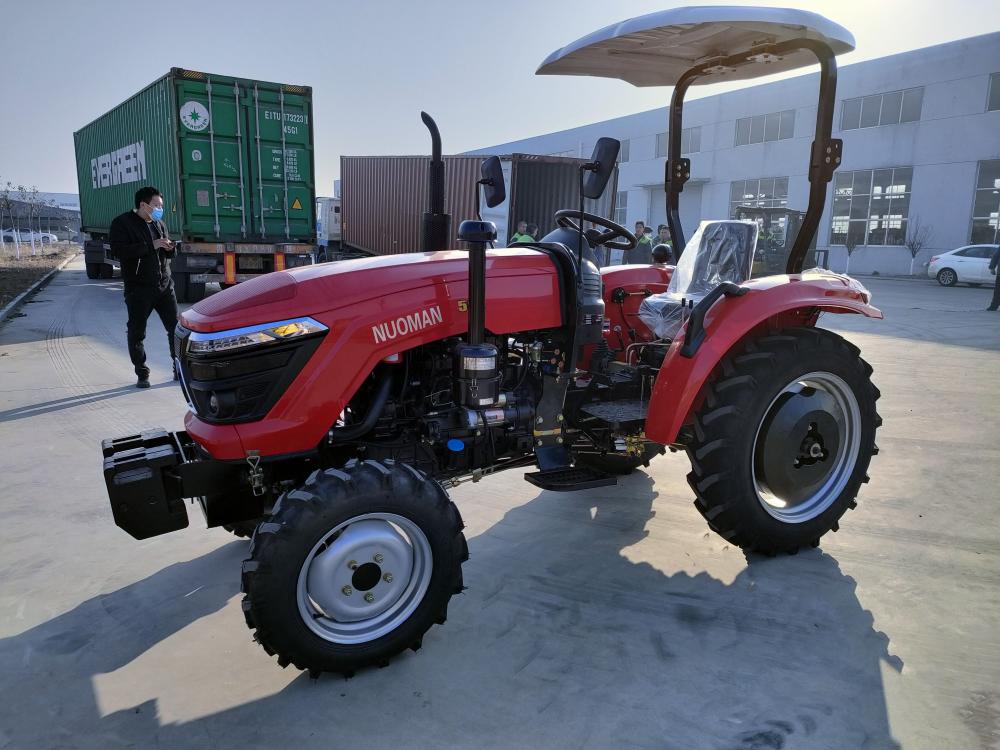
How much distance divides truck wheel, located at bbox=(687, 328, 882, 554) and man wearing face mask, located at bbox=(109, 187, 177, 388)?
469 cm

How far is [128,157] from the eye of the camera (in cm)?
1349

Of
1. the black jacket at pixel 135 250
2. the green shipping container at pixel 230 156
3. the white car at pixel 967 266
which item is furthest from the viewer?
the white car at pixel 967 266

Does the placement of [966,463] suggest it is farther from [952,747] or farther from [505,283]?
[505,283]

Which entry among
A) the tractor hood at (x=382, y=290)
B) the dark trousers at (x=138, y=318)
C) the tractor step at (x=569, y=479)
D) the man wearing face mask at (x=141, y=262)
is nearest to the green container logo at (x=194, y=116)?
the man wearing face mask at (x=141, y=262)

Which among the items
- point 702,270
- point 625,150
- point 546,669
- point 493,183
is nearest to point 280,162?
point 702,270

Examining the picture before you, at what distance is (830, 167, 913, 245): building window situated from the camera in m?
26.9

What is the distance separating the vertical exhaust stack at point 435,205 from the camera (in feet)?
8.00

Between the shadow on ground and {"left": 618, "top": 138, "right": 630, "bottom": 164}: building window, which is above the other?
{"left": 618, "top": 138, "right": 630, "bottom": 164}: building window

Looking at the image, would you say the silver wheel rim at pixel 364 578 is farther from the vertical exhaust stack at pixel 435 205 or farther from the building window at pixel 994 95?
the building window at pixel 994 95

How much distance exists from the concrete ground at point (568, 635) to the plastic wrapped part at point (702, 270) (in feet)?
3.35

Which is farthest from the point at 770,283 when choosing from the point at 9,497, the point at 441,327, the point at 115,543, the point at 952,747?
the point at 9,497

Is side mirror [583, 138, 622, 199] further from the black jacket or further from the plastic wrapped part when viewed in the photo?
the black jacket

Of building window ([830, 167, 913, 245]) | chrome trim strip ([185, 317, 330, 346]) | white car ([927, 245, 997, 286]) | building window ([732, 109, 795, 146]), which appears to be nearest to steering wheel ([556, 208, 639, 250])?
chrome trim strip ([185, 317, 330, 346])

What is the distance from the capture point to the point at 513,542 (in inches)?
125
